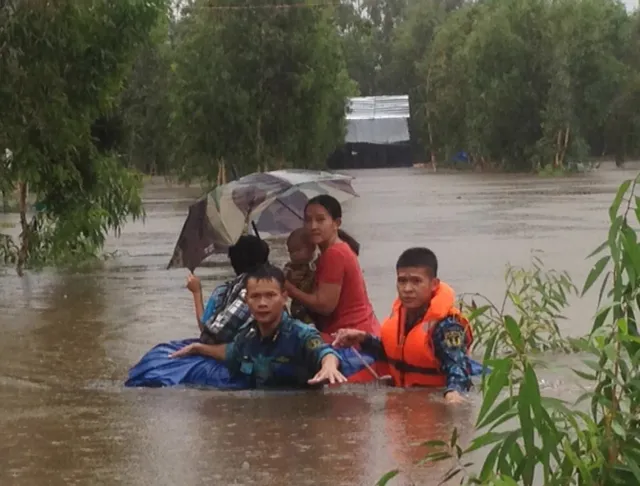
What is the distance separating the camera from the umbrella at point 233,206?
10.3 m

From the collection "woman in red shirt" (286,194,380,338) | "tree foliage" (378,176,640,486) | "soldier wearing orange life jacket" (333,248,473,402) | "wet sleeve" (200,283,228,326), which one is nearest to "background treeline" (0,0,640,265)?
"wet sleeve" (200,283,228,326)

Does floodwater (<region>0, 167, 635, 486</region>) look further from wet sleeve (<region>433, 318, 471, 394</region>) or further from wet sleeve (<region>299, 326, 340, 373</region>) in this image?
wet sleeve (<region>299, 326, 340, 373</region>)

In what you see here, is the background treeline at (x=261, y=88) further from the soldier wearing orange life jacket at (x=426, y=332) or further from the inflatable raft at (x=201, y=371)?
the soldier wearing orange life jacket at (x=426, y=332)

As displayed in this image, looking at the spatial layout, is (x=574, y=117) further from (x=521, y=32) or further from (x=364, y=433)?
(x=364, y=433)

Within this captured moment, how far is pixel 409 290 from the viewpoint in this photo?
8.36 metres

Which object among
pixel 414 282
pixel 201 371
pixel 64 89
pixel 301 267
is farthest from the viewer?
pixel 64 89

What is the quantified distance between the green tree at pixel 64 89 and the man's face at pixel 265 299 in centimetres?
703

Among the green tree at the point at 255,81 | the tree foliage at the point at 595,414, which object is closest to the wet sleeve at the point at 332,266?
the tree foliage at the point at 595,414

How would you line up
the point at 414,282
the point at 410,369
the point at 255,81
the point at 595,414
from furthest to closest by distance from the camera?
1. the point at 255,81
2. the point at 410,369
3. the point at 414,282
4. the point at 595,414

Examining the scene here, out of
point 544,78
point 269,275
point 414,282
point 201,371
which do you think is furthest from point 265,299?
point 544,78

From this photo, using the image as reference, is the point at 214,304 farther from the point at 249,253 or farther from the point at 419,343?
the point at 419,343

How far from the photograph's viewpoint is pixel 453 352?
846 centimetres

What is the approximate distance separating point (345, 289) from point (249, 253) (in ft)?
2.41

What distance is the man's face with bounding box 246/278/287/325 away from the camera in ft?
27.5
